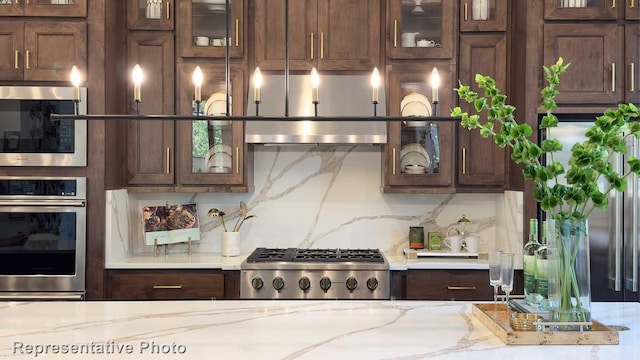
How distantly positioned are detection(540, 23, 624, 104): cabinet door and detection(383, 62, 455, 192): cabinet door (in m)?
0.62

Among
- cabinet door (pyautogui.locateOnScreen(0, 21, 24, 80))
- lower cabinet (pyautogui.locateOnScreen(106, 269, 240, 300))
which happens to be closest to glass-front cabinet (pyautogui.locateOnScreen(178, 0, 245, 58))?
cabinet door (pyautogui.locateOnScreen(0, 21, 24, 80))

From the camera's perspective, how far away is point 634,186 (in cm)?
352

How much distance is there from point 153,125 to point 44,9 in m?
Result: 0.89

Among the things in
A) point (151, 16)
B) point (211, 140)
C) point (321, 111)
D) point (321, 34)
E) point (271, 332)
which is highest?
point (151, 16)

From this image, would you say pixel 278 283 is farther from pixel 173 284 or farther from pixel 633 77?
pixel 633 77

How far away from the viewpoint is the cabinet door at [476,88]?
3.92m

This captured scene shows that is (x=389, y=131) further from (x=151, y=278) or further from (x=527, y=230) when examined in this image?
(x=151, y=278)

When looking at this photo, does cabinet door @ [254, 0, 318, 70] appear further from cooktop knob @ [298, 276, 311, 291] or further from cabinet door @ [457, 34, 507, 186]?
cooktop knob @ [298, 276, 311, 291]

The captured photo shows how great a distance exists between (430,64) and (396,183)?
2.52 ft

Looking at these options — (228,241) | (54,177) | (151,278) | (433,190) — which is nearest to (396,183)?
(433,190)

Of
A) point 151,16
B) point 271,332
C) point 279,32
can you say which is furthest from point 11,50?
point 271,332

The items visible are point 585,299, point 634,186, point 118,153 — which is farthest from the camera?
point 118,153

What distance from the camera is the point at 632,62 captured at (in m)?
3.62

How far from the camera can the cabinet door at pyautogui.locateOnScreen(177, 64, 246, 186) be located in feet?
12.9
